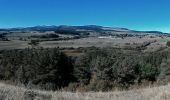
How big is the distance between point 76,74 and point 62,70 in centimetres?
371

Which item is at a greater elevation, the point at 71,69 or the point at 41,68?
the point at 41,68

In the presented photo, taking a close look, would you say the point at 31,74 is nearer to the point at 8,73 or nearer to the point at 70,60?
the point at 8,73

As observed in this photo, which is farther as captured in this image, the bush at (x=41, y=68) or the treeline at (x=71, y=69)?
the treeline at (x=71, y=69)

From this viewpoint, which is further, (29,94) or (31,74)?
(31,74)

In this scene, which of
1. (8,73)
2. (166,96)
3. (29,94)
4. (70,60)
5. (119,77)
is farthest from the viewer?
(70,60)

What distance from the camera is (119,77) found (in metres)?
71.1

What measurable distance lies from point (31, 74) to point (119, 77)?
774 inches

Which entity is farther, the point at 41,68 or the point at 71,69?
the point at 71,69

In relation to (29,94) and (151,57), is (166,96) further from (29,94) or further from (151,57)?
(151,57)

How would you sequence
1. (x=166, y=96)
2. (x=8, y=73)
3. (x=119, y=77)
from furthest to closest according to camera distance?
(x=8, y=73) → (x=119, y=77) → (x=166, y=96)

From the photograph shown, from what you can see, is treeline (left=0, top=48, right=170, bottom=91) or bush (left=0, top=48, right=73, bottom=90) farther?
treeline (left=0, top=48, right=170, bottom=91)

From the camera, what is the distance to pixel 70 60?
8562 cm

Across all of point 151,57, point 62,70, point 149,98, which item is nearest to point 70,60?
point 62,70

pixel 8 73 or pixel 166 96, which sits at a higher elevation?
pixel 166 96
